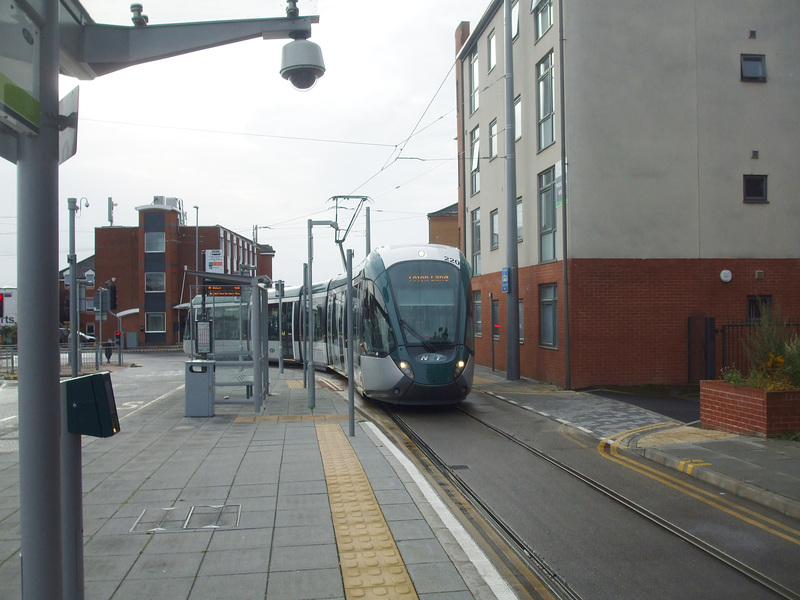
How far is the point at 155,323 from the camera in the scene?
187 feet

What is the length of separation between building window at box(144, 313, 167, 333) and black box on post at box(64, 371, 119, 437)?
55.6 metres

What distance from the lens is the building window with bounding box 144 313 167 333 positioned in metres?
56.7

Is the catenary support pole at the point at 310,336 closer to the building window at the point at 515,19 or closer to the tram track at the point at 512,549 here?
the tram track at the point at 512,549

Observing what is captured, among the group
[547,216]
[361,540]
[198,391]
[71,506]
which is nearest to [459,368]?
[198,391]

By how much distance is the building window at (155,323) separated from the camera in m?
56.7

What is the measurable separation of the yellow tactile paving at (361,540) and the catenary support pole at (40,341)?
227 cm

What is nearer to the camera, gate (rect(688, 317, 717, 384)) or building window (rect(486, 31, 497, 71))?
gate (rect(688, 317, 717, 384))

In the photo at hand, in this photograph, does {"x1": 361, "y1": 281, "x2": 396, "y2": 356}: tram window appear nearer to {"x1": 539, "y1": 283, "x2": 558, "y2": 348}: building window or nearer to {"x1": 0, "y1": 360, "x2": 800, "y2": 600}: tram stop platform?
{"x1": 0, "y1": 360, "x2": 800, "y2": 600}: tram stop platform

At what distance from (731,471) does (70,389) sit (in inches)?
300

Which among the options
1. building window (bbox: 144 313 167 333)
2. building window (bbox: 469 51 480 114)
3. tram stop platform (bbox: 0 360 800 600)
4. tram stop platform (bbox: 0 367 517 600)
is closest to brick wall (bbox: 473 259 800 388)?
tram stop platform (bbox: 0 360 800 600)

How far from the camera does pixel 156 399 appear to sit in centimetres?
1767

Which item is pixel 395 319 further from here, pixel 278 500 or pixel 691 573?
pixel 691 573

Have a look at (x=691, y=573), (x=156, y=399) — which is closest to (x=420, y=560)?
(x=691, y=573)

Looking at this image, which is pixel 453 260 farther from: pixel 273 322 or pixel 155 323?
pixel 155 323
